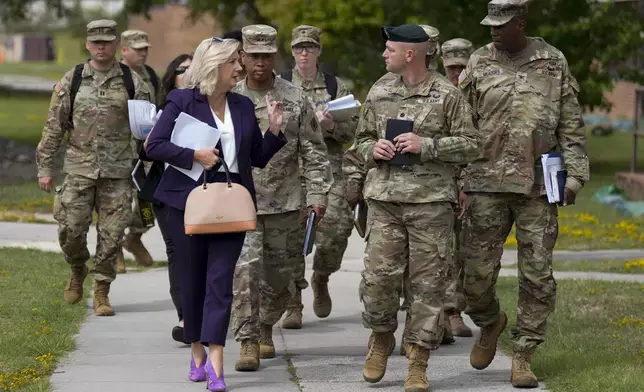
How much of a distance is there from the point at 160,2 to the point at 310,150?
1132 inches

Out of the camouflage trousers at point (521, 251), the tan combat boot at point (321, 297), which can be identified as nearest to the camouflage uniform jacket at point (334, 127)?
the tan combat boot at point (321, 297)

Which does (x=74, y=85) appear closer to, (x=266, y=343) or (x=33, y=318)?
(x=33, y=318)

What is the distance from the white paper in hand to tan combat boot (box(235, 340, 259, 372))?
1.36m

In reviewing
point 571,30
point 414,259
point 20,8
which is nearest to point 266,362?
point 414,259

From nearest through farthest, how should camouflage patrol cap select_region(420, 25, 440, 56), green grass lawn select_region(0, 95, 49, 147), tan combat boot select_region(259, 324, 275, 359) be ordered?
camouflage patrol cap select_region(420, 25, 440, 56) → tan combat boot select_region(259, 324, 275, 359) → green grass lawn select_region(0, 95, 49, 147)

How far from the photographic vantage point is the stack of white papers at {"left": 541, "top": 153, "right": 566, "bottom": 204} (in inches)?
330

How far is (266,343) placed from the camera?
9461 millimetres

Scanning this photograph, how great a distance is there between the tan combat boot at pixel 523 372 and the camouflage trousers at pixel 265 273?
5.20 feet

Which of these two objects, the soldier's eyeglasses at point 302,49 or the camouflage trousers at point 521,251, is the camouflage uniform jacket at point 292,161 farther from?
the soldier's eyeglasses at point 302,49

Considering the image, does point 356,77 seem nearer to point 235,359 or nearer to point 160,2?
point 160,2

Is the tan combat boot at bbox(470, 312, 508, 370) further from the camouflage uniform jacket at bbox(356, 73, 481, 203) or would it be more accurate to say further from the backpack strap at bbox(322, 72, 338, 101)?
the backpack strap at bbox(322, 72, 338, 101)

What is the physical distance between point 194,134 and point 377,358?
166 cm

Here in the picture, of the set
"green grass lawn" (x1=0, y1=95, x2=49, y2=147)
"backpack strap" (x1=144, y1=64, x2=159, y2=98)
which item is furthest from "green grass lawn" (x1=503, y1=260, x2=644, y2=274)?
"green grass lawn" (x1=0, y1=95, x2=49, y2=147)

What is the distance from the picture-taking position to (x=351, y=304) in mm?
12031
